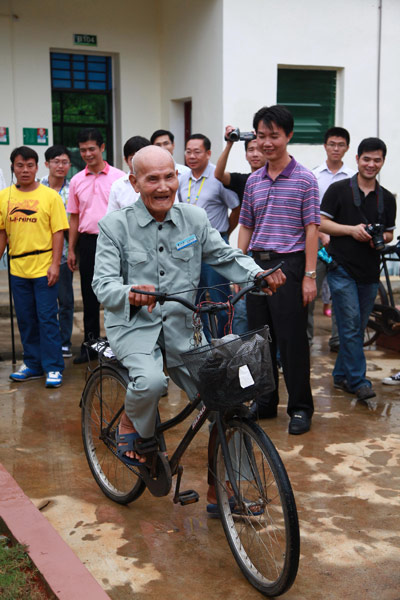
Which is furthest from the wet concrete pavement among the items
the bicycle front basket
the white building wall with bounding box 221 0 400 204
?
the white building wall with bounding box 221 0 400 204

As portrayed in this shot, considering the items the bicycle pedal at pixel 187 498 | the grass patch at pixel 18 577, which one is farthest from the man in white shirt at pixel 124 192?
the grass patch at pixel 18 577

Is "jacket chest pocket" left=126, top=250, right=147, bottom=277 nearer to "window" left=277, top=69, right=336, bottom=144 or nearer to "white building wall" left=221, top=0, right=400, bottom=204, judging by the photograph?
"white building wall" left=221, top=0, right=400, bottom=204

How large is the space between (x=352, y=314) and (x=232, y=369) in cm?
292

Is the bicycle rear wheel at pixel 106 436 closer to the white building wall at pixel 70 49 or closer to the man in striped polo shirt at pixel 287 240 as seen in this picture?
the man in striped polo shirt at pixel 287 240

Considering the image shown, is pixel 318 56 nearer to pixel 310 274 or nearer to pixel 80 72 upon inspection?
pixel 80 72

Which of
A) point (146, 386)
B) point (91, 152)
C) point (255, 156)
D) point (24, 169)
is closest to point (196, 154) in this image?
point (255, 156)

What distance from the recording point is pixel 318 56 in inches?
418

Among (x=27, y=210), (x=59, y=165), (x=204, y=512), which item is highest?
(x=59, y=165)

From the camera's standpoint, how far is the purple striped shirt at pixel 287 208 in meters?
4.93

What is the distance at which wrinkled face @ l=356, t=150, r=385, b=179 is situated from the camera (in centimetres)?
561

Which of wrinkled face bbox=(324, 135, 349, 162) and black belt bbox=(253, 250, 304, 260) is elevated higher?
wrinkled face bbox=(324, 135, 349, 162)

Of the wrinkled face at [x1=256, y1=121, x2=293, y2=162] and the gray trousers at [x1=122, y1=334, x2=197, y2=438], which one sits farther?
the wrinkled face at [x1=256, y1=121, x2=293, y2=162]

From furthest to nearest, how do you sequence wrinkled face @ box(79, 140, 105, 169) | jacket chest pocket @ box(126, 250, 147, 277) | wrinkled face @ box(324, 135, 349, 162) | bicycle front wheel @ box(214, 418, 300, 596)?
wrinkled face @ box(324, 135, 349, 162) → wrinkled face @ box(79, 140, 105, 169) → jacket chest pocket @ box(126, 250, 147, 277) → bicycle front wheel @ box(214, 418, 300, 596)

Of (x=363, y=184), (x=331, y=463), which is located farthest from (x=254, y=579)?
(x=363, y=184)
